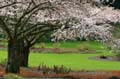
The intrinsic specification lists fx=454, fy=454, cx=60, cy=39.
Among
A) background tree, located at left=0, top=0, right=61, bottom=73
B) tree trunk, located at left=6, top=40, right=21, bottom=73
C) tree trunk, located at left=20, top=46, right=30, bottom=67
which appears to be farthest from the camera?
tree trunk, located at left=20, top=46, right=30, bottom=67

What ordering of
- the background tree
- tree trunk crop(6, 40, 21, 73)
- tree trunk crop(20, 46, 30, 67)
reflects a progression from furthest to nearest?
1. tree trunk crop(20, 46, 30, 67)
2. tree trunk crop(6, 40, 21, 73)
3. the background tree

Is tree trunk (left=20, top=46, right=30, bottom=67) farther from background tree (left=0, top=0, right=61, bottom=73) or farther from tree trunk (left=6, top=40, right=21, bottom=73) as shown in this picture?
tree trunk (left=6, top=40, right=21, bottom=73)

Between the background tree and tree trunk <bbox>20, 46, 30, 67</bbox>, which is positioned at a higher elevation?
the background tree

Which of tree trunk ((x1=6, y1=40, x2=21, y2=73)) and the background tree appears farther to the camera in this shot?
tree trunk ((x1=6, y1=40, x2=21, y2=73))

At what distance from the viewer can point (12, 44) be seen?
19609 millimetres

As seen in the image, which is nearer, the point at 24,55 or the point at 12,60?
the point at 12,60

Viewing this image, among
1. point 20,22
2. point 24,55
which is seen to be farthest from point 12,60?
point 24,55

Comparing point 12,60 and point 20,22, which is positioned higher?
point 20,22

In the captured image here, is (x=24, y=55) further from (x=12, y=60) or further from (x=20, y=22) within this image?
(x=20, y=22)

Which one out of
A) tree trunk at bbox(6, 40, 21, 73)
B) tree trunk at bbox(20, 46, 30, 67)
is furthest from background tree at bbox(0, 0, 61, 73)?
tree trunk at bbox(20, 46, 30, 67)

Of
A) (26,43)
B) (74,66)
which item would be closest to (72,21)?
(26,43)

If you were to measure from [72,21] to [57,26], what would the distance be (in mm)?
818

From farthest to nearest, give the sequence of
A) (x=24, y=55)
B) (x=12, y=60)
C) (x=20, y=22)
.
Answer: (x=24, y=55), (x=12, y=60), (x=20, y=22)

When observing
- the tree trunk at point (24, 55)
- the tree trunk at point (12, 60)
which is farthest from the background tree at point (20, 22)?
the tree trunk at point (24, 55)
